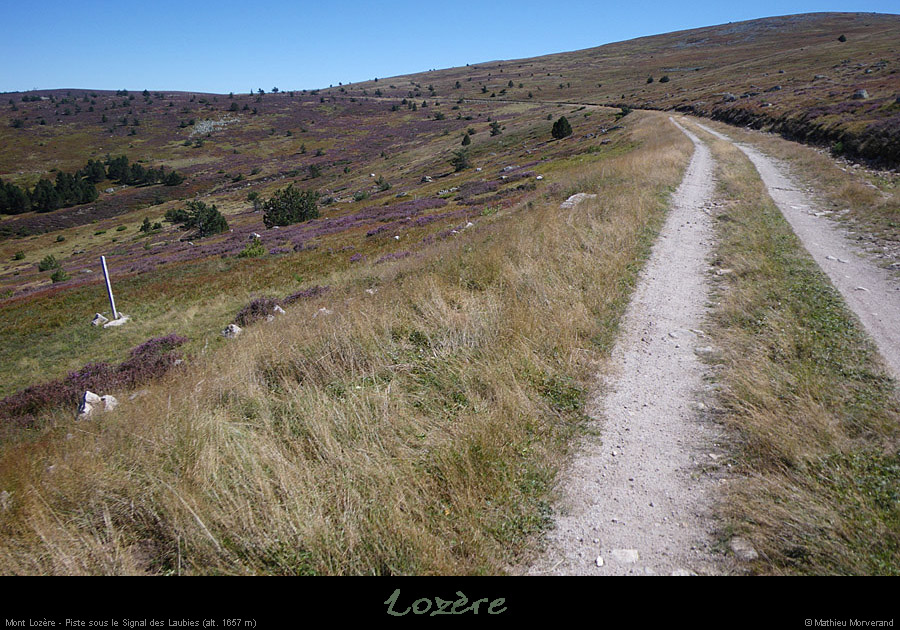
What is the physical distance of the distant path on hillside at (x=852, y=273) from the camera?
19.5 feet

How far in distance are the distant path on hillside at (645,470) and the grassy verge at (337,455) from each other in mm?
298

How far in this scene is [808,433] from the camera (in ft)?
12.9

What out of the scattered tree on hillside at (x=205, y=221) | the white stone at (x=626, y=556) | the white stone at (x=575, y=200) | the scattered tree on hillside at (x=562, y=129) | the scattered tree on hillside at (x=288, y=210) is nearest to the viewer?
the white stone at (x=626, y=556)

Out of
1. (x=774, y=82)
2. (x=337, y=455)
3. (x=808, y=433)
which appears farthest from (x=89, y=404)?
(x=774, y=82)

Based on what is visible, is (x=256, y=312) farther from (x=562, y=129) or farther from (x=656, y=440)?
(x=562, y=129)

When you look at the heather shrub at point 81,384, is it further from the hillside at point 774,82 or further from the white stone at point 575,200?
the hillside at point 774,82

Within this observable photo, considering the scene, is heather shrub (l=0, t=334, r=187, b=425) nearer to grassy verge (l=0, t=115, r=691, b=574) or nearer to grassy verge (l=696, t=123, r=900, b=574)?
grassy verge (l=0, t=115, r=691, b=574)

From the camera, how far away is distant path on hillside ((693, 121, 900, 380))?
5.93 m

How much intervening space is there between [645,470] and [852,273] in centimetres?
826

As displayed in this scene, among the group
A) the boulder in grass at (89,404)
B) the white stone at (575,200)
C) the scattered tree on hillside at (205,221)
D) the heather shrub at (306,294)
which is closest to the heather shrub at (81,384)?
the boulder in grass at (89,404)

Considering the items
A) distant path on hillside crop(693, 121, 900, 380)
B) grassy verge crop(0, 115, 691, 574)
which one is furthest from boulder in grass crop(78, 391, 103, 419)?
distant path on hillside crop(693, 121, 900, 380)

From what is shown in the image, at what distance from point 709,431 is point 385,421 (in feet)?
11.4
